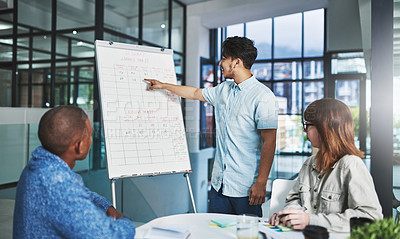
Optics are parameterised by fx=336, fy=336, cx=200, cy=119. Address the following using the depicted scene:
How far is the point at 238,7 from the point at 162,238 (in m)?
5.43

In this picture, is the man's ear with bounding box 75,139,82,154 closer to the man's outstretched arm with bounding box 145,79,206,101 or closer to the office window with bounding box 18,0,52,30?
the man's outstretched arm with bounding box 145,79,206,101

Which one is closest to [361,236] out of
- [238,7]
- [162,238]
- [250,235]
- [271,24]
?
[250,235]

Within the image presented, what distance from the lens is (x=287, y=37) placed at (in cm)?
820

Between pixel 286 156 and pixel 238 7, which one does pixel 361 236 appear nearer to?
pixel 286 156

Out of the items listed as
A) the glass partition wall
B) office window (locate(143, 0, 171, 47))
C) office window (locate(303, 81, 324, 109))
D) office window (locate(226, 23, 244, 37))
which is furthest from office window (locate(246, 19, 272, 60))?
the glass partition wall

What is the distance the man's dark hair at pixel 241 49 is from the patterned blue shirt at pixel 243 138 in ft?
0.40

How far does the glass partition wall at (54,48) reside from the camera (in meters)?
4.84

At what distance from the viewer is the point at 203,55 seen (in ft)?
23.7

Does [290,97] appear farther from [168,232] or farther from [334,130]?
[168,232]

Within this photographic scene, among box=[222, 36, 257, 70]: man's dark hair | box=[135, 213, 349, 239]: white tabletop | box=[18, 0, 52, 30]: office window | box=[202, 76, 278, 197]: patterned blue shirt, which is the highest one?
box=[18, 0, 52, 30]: office window

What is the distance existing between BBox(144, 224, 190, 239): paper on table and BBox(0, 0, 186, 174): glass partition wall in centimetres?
360

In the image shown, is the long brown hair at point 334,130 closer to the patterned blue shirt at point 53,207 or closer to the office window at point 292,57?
the patterned blue shirt at point 53,207

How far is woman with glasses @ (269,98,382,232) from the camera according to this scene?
4.11ft

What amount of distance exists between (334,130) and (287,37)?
287 inches
